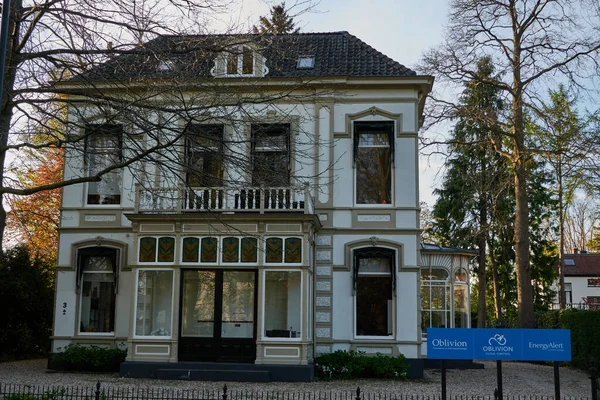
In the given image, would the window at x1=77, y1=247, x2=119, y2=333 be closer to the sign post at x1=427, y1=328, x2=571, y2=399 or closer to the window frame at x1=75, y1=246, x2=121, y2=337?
the window frame at x1=75, y1=246, x2=121, y2=337

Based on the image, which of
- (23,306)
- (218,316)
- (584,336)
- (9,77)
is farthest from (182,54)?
(584,336)

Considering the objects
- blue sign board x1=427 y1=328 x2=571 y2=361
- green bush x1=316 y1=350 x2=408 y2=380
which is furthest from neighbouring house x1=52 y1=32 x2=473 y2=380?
blue sign board x1=427 y1=328 x2=571 y2=361

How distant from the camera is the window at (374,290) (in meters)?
19.2

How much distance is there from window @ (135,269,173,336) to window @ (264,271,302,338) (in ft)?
8.52

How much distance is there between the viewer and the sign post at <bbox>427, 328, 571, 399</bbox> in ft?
40.2

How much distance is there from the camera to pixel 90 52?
1128 centimetres

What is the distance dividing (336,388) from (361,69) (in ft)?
30.5

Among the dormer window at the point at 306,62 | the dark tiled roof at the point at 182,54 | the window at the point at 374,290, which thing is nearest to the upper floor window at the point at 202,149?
the dark tiled roof at the point at 182,54

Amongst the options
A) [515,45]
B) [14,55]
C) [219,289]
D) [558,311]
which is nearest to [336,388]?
[219,289]

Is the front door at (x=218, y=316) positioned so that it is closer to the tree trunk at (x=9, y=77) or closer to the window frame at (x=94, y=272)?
the window frame at (x=94, y=272)

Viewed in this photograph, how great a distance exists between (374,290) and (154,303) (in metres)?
6.06

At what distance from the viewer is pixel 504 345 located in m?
12.4

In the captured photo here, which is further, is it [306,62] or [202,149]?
[306,62]

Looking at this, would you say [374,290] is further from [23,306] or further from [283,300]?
[23,306]
